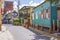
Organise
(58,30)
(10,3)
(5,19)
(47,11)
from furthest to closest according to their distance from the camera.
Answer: (10,3) → (5,19) → (47,11) → (58,30)

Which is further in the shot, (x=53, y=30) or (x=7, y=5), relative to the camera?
(x=7, y=5)

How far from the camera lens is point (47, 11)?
26.6 meters

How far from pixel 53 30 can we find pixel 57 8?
8.55 ft

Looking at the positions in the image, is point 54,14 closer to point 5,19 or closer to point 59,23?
point 59,23

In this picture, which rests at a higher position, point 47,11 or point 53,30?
point 47,11

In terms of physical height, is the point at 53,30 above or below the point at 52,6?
below

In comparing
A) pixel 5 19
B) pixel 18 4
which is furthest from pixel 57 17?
pixel 5 19

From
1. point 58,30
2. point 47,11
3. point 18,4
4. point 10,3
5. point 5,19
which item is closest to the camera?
point 58,30

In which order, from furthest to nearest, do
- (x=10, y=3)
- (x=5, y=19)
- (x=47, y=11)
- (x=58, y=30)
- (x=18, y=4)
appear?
1. (x=10, y=3)
2. (x=5, y=19)
3. (x=18, y=4)
4. (x=47, y=11)
5. (x=58, y=30)

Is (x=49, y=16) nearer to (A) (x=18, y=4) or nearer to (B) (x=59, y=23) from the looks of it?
(B) (x=59, y=23)

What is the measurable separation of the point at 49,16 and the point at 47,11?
134 cm

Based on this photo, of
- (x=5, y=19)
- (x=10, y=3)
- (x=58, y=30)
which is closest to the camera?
(x=58, y=30)

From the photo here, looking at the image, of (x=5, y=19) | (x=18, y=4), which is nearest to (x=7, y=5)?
(x=5, y=19)

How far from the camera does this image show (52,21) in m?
24.8
